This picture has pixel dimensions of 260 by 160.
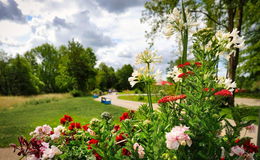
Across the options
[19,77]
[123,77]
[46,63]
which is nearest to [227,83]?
[19,77]

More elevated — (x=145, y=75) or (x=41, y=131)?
(x=145, y=75)

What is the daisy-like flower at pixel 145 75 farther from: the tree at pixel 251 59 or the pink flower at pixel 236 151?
the tree at pixel 251 59

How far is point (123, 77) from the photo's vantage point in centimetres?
4244

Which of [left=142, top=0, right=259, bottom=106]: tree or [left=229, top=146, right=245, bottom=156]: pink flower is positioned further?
[left=142, top=0, right=259, bottom=106]: tree

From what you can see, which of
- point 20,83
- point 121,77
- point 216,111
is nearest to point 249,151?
point 216,111

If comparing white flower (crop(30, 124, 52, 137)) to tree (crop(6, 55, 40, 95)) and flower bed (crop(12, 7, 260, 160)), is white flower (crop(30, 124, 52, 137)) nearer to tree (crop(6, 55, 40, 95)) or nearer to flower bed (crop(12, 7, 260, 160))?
flower bed (crop(12, 7, 260, 160))

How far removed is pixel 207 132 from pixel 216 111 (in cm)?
19

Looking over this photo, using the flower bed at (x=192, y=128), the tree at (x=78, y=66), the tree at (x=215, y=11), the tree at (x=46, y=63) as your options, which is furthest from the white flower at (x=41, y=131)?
the tree at (x=46, y=63)

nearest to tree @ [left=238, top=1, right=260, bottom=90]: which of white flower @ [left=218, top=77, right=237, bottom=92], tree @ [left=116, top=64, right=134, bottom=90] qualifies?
white flower @ [left=218, top=77, right=237, bottom=92]

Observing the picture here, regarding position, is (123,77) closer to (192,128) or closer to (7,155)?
(7,155)

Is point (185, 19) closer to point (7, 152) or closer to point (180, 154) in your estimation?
point (180, 154)

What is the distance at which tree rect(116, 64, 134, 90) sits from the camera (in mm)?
40600

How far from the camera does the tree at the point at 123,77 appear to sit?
40.6 meters

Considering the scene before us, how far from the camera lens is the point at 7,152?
10.5ft
